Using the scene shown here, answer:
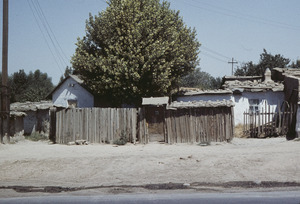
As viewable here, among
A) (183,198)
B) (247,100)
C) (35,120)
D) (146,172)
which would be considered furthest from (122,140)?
(247,100)

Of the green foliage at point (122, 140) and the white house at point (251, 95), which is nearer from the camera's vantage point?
the green foliage at point (122, 140)

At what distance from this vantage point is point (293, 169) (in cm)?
833

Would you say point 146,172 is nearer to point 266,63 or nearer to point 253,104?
point 253,104

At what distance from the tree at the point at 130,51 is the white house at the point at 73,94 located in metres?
4.00

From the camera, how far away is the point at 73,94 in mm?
24562

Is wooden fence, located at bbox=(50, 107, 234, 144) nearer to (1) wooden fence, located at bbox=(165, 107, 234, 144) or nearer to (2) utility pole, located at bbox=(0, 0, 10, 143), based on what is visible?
(1) wooden fence, located at bbox=(165, 107, 234, 144)

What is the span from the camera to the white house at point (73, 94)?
23828mm

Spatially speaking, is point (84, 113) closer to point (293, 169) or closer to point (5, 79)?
point (5, 79)

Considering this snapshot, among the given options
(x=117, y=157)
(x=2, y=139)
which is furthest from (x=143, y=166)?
(x=2, y=139)

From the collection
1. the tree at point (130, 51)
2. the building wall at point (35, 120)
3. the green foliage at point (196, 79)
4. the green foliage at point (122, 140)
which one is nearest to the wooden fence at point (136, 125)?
the green foliage at point (122, 140)

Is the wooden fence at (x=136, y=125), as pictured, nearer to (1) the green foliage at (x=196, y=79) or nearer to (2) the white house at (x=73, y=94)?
(2) the white house at (x=73, y=94)

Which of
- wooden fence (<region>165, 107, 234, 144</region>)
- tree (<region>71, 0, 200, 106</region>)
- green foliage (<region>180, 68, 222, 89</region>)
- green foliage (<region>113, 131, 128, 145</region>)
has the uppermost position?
green foliage (<region>180, 68, 222, 89</region>)

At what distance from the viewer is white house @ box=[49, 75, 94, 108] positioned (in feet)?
78.2

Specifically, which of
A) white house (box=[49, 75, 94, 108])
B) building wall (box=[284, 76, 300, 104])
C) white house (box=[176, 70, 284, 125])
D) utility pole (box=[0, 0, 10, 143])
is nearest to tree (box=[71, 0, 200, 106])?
white house (box=[49, 75, 94, 108])
